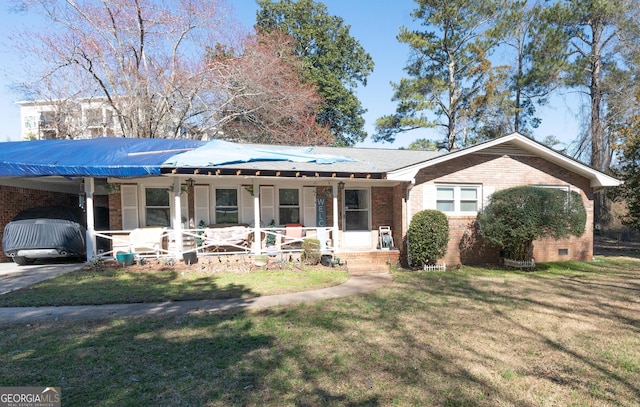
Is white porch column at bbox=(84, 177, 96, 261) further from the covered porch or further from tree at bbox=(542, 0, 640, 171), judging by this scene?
tree at bbox=(542, 0, 640, 171)

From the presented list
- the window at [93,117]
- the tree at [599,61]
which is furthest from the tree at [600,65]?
the window at [93,117]

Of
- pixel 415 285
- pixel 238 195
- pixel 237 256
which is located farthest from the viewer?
pixel 238 195

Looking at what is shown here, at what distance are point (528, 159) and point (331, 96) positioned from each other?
17.1 m

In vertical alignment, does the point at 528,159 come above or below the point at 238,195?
above

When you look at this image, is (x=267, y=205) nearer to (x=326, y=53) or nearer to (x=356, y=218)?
(x=356, y=218)

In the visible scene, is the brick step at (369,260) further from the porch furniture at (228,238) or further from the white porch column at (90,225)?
the white porch column at (90,225)

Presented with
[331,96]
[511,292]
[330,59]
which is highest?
[330,59]

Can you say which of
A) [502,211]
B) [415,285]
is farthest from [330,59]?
[415,285]

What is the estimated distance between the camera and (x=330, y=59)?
2716 cm

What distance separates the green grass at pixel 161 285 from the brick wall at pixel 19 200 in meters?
4.66

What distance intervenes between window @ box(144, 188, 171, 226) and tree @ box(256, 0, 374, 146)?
54.3 ft

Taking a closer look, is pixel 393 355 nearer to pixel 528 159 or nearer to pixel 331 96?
pixel 528 159

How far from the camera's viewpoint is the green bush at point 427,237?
10359 millimetres

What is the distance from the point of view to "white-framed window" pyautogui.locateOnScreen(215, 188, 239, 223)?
459 inches
